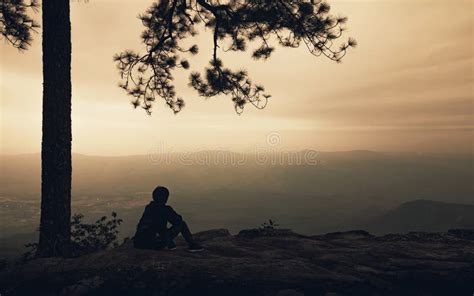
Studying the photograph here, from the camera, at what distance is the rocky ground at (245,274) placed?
4.66 meters

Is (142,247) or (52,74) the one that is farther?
(52,74)

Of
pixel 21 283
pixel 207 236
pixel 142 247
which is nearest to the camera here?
pixel 21 283

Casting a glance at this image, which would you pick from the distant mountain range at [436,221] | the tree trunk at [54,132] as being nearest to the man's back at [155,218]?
the tree trunk at [54,132]

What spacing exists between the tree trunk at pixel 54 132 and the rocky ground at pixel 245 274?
2169 millimetres

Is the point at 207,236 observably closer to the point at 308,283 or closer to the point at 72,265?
the point at 72,265

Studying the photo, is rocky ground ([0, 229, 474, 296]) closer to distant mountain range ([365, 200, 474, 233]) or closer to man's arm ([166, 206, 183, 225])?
man's arm ([166, 206, 183, 225])

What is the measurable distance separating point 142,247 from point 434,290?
5004 mm

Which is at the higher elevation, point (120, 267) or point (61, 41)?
point (61, 41)

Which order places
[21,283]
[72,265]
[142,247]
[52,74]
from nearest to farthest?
[21,283] < [72,265] < [142,247] < [52,74]

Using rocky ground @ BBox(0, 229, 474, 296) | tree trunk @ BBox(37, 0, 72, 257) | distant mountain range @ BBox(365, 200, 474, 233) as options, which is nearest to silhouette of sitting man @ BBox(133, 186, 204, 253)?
rocky ground @ BBox(0, 229, 474, 296)

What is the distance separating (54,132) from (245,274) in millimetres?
5719

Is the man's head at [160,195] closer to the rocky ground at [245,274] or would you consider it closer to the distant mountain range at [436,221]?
the rocky ground at [245,274]

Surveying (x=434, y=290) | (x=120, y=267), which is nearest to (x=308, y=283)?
(x=434, y=290)

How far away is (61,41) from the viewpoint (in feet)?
25.8
